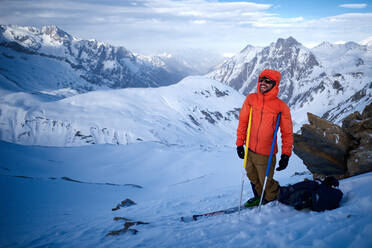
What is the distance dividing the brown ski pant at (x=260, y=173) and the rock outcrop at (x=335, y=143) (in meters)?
3.76

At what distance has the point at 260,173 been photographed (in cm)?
582

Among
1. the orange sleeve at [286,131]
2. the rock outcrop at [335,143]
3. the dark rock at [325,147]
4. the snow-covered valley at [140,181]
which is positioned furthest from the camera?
the dark rock at [325,147]

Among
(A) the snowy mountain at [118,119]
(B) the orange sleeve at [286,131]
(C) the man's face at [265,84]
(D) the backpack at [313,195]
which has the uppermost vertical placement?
(C) the man's face at [265,84]

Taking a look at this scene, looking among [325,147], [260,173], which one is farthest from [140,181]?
[260,173]

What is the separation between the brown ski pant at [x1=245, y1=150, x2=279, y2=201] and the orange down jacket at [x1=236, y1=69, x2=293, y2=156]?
0.20 meters

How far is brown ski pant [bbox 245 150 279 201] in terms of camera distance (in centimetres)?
575

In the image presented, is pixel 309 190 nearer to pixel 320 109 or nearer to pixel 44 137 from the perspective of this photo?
pixel 44 137

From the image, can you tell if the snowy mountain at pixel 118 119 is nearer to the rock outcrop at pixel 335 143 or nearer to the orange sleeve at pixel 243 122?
the rock outcrop at pixel 335 143

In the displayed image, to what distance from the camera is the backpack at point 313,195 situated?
482 cm

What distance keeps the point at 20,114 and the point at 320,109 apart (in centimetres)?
19262

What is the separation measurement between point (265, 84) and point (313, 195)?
2.93 metres

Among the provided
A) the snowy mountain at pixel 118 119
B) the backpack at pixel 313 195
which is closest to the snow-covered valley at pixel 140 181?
the backpack at pixel 313 195

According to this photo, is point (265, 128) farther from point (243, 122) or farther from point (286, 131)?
point (243, 122)

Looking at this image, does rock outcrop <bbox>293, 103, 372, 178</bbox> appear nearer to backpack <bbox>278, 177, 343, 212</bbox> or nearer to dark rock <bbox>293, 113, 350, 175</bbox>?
dark rock <bbox>293, 113, 350, 175</bbox>
